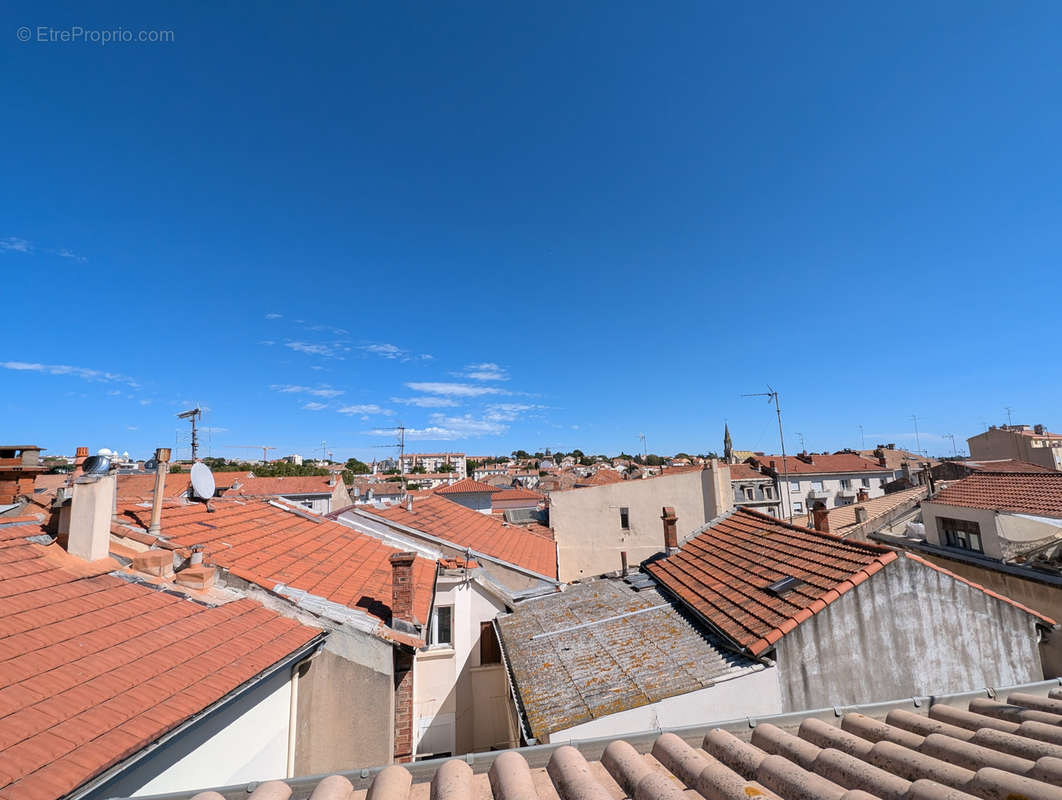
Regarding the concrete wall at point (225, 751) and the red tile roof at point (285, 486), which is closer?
the concrete wall at point (225, 751)

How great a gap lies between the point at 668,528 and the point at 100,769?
1352 cm

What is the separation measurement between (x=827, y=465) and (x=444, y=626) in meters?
54.2

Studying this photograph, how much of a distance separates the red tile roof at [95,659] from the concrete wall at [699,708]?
4214 mm

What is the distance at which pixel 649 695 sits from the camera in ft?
22.1

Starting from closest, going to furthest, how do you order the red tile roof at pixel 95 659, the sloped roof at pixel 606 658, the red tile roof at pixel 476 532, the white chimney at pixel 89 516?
the red tile roof at pixel 95 659
the white chimney at pixel 89 516
the sloped roof at pixel 606 658
the red tile roof at pixel 476 532

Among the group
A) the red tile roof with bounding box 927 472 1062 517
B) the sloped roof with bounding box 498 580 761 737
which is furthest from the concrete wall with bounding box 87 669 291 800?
the red tile roof with bounding box 927 472 1062 517

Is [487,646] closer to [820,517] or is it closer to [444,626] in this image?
[444,626]

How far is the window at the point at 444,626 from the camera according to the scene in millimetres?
12672

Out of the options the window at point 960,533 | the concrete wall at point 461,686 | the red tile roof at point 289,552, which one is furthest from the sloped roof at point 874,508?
the red tile roof at point 289,552

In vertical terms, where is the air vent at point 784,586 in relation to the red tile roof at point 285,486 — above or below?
below

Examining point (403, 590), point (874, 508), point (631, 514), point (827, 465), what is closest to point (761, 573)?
point (403, 590)

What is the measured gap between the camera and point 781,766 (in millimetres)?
2836

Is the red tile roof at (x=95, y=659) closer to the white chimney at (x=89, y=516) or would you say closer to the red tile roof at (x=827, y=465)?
the white chimney at (x=89, y=516)

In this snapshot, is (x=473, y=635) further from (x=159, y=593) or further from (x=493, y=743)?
(x=159, y=593)
